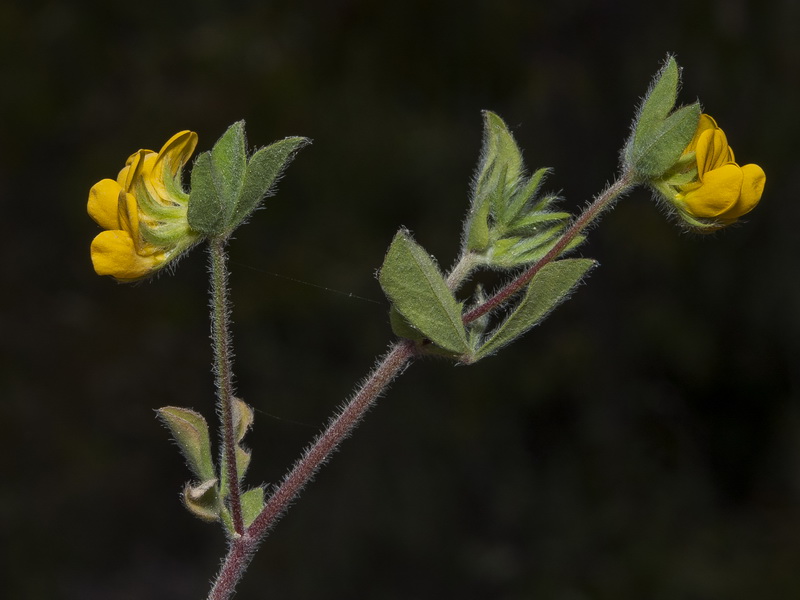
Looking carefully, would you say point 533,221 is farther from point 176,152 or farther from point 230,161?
point 176,152

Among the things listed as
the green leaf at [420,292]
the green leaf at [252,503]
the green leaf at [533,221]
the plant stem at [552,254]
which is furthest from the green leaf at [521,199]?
the green leaf at [252,503]

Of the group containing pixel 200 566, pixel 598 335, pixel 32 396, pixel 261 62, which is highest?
pixel 261 62

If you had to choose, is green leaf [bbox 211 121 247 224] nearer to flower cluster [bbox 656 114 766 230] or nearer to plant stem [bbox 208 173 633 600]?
plant stem [bbox 208 173 633 600]

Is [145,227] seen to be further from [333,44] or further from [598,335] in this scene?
[333,44]

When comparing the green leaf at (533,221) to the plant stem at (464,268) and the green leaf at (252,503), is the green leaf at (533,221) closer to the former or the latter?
the plant stem at (464,268)

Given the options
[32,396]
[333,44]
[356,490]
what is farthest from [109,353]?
[333,44]

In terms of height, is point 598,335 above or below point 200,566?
above

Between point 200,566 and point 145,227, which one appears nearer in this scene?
point 145,227
